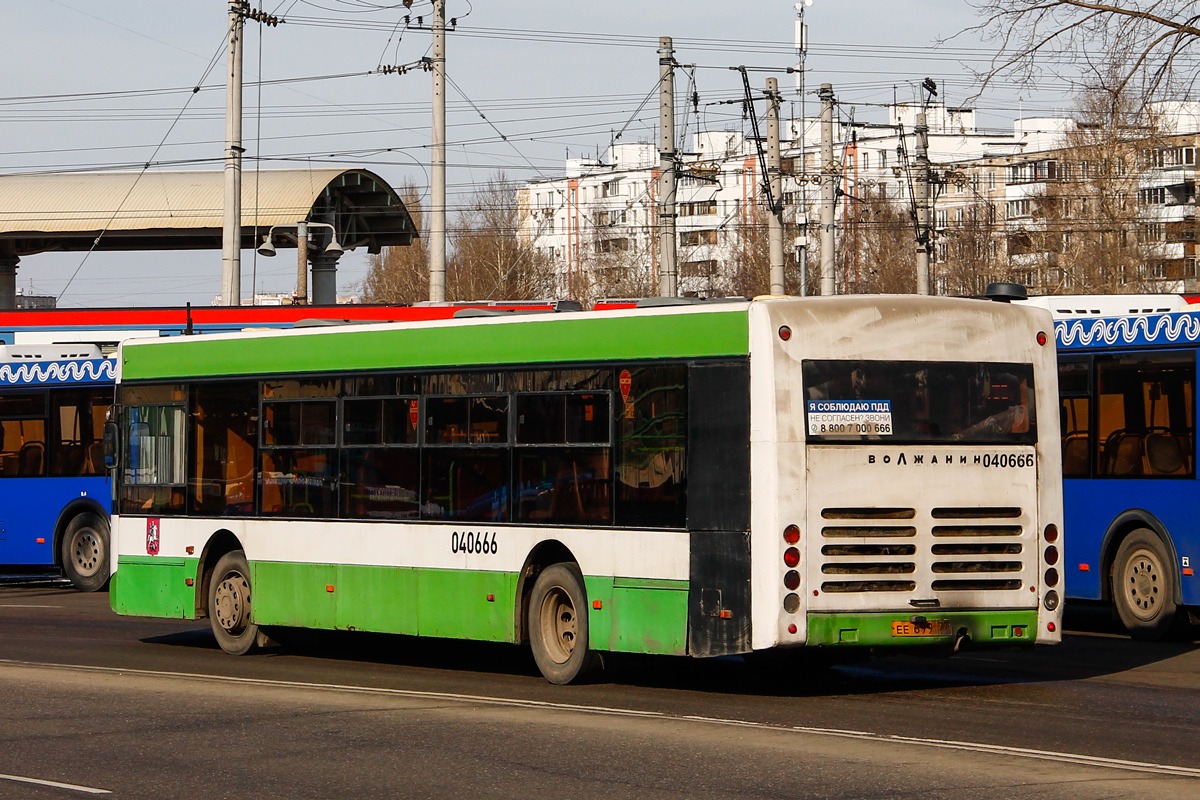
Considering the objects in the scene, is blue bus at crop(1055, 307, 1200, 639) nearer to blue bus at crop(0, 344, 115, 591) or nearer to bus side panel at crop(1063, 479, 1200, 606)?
bus side panel at crop(1063, 479, 1200, 606)

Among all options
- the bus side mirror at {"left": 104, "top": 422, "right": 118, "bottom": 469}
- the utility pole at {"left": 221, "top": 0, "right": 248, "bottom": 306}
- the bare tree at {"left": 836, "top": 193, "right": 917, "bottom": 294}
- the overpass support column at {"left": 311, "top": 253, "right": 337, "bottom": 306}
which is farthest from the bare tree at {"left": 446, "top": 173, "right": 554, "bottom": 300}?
the bus side mirror at {"left": 104, "top": 422, "right": 118, "bottom": 469}

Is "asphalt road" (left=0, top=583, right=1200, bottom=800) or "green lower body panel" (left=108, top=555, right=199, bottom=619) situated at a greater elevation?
"green lower body panel" (left=108, top=555, right=199, bottom=619)

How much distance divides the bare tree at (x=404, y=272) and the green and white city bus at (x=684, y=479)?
76654 millimetres

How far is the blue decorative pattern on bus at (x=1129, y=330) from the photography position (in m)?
15.9

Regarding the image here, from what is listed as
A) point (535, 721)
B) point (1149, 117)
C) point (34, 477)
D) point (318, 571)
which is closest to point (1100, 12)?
point (1149, 117)

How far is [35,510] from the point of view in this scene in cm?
2439

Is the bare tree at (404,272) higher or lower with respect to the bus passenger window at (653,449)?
higher

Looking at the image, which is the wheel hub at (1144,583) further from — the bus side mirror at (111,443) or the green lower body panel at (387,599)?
the bus side mirror at (111,443)

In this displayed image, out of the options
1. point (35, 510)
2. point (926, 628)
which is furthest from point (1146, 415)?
point (35, 510)

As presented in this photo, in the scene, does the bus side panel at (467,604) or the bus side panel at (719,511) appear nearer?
the bus side panel at (719,511)

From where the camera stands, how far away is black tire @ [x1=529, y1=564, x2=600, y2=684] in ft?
41.8

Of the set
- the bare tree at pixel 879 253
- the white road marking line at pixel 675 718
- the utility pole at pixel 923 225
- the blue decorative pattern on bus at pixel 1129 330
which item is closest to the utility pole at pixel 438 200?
the utility pole at pixel 923 225

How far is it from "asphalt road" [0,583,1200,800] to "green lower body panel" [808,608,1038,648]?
16.8 inches

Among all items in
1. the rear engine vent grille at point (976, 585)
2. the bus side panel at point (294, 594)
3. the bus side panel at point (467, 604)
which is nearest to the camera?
the rear engine vent grille at point (976, 585)
